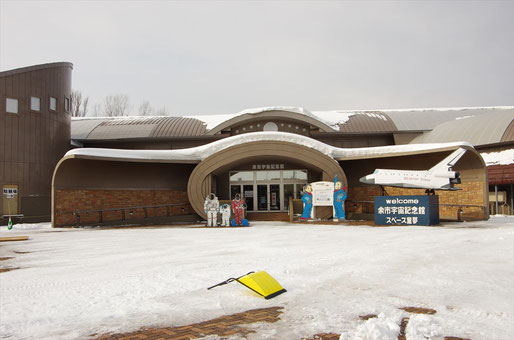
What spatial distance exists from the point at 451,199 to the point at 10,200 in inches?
957

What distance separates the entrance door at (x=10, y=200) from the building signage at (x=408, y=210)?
782 inches

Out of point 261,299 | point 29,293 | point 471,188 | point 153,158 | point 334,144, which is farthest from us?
point 334,144

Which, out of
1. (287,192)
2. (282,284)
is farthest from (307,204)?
(282,284)

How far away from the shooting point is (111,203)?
22750 millimetres

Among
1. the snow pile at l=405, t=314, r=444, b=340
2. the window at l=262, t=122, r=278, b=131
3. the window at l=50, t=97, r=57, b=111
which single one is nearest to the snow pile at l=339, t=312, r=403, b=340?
the snow pile at l=405, t=314, r=444, b=340

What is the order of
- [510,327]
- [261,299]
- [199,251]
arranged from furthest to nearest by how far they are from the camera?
[199,251]
[261,299]
[510,327]

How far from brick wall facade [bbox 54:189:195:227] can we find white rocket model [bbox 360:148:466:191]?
1213cm

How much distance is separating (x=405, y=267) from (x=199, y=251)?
5.10 m

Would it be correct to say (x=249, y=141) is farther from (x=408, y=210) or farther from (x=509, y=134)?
(x=509, y=134)

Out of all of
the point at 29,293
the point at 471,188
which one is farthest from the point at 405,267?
the point at 471,188

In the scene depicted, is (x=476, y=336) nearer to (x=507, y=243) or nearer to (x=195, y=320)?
(x=195, y=320)

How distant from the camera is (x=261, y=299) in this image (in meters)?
5.84

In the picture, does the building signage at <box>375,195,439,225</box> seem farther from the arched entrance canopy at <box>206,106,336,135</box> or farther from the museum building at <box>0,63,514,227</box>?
the arched entrance canopy at <box>206,106,336,135</box>

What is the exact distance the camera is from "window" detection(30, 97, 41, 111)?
2455cm
